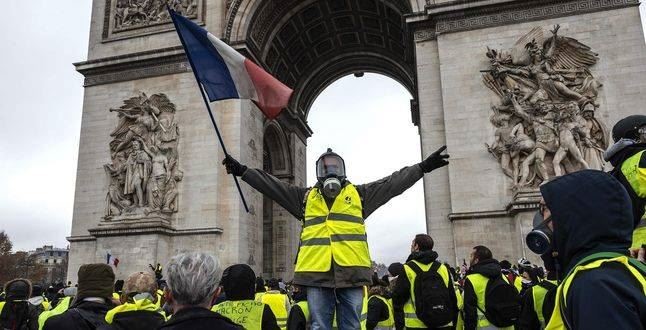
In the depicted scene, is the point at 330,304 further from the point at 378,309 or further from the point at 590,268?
the point at 590,268

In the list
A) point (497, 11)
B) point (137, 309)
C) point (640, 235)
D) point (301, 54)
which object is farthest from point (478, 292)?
point (301, 54)

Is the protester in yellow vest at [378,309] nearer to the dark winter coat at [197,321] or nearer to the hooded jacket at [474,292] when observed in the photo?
the hooded jacket at [474,292]

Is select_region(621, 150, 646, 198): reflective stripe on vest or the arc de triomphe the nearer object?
select_region(621, 150, 646, 198): reflective stripe on vest

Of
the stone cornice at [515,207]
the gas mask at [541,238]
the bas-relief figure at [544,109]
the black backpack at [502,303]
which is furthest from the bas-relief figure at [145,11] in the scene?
the gas mask at [541,238]

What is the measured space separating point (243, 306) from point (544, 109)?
43.2ft

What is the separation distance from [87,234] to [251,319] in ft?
54.2

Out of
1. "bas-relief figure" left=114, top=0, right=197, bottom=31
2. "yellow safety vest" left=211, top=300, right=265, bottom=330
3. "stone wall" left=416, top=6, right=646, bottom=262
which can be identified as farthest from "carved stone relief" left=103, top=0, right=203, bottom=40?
"yellow safety vest" left=211, top=300, right=265, bottom=330

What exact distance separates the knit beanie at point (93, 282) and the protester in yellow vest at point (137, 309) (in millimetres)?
150

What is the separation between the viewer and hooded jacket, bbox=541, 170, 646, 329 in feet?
5.19

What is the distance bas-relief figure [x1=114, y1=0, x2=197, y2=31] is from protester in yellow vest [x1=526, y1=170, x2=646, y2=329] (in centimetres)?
1957

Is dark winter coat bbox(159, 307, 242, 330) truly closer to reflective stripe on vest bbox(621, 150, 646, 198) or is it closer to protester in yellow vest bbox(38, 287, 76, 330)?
protester in yellow vest bbox(38, 287, 76, 330)

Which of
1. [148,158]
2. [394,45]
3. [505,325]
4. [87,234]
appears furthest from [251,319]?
[394,45]

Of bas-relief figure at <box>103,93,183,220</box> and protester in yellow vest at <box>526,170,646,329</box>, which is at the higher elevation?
bas-relief figure at <box>103,93,183,220</box>

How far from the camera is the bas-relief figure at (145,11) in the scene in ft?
64.3
